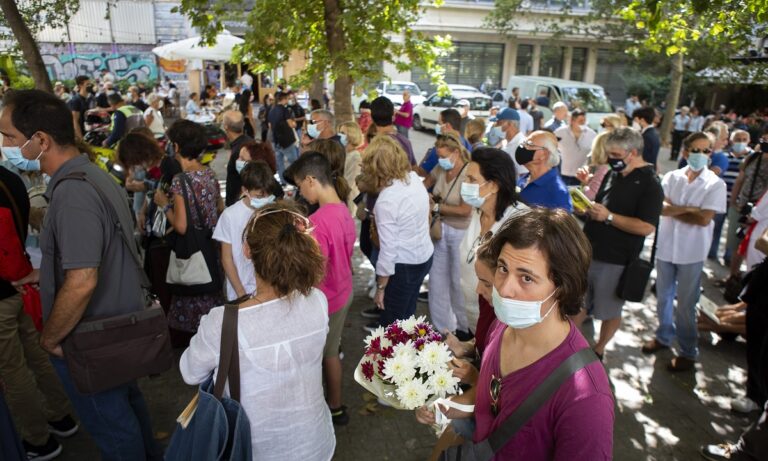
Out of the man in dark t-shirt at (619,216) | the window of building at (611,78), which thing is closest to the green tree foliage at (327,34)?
the man in dark t-shirt at (619,216)

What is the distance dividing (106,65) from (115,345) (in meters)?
30.1

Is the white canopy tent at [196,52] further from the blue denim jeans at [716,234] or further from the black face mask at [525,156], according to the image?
the black face mask at [525,156]

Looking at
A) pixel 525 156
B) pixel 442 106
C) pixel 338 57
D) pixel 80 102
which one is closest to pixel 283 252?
pixel 525 156

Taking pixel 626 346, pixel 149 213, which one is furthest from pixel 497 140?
pixel 149 213

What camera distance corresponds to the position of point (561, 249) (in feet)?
5.77

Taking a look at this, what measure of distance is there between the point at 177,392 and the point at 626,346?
4.27m

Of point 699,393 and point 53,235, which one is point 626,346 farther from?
point 53,235

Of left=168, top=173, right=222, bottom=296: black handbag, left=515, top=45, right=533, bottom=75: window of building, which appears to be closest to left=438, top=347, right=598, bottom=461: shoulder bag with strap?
left=168, top=173, right=222, bottom=296: black handbag

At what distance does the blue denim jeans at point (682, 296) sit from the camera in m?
4.51

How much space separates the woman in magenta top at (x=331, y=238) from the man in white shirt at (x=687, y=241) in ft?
→ 9.99

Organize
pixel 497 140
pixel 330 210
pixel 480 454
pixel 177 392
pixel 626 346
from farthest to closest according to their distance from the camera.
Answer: pixel 497 140 → pixel 626 346 → pixel 177 392 → pixel 330 210 → pixel 480 454

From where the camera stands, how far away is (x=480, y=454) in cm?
185

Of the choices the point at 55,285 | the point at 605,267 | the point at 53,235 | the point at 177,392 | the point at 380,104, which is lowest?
the point at 177,392

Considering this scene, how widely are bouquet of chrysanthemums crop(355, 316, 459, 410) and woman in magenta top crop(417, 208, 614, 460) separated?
25 cm
